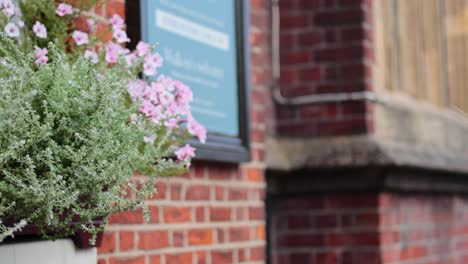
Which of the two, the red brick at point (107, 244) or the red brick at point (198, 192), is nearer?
the red brick at point (107, 244)

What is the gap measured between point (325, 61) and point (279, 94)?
Result: 0.29 m

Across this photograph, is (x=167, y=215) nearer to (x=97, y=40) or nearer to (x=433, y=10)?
(x=97, y=40)

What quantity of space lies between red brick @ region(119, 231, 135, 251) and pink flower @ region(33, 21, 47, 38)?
0.69 meters

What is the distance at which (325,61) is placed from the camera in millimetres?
5020

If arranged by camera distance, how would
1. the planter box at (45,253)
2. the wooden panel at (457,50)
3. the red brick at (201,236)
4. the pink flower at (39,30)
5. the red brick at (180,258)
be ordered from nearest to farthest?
the planter box at (45,253) → the pink flower at (39,30) → the red brick at (180,258) → the red brick at (201,236) → the wooden panel at (457,50)

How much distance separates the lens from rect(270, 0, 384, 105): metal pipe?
494 centimetres

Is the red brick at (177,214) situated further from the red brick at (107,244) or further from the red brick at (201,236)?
the red brick at (107,244)

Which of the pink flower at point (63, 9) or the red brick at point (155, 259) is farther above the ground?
the pink flower at point (63, 9)

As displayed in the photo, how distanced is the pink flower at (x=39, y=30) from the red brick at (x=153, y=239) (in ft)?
2.52

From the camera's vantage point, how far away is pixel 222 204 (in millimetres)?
3639

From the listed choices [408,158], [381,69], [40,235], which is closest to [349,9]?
[381,69]

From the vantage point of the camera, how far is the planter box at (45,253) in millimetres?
2227

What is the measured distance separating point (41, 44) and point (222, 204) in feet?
3.73

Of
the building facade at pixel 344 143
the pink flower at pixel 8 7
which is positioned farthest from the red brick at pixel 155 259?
the building facade at pixel 344 143
